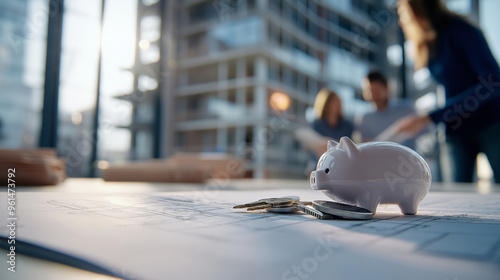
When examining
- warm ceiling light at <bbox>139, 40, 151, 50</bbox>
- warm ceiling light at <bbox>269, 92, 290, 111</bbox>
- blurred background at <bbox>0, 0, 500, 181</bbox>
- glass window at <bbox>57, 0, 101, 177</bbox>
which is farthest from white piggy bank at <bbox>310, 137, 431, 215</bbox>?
warm ceiling light at <bbox>269, 92, 290, 111</bbox>

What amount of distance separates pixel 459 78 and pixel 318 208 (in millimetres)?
975

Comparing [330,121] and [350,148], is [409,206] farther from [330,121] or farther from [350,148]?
[330,121]

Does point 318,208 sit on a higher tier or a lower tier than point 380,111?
lower

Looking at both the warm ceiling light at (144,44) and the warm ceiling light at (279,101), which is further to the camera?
the warm ceiling light at (279,101)

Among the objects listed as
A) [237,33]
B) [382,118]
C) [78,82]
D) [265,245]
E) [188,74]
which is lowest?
[265,245]

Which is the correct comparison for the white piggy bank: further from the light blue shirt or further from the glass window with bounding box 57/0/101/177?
the glass window with bounding box 57/0/101/177

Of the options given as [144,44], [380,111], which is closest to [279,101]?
[144,44]

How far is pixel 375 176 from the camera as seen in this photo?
1.35 feet

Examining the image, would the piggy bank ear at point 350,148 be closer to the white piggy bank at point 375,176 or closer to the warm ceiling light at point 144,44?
the white piggy bank at point 375,176

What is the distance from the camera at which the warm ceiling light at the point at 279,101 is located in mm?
7027

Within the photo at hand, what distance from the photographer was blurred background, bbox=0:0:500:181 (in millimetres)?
2381

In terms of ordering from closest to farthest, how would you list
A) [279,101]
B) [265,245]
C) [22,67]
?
[265,245], [22,67], [279,101]

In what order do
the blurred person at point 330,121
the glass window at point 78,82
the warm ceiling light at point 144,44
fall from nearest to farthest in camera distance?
the blurred person at point 330,121
the glass window at point 78,82
the warm ceiling light at point 144,44

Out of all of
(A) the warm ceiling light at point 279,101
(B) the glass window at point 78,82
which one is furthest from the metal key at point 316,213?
(A) the warm ceiling light at point 279,101
